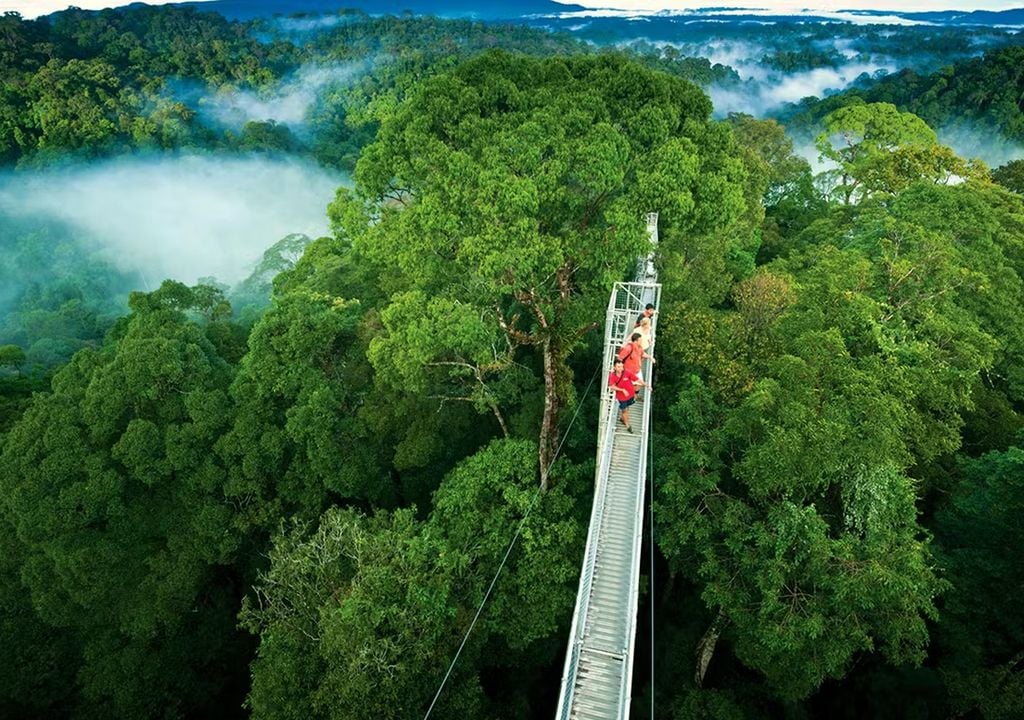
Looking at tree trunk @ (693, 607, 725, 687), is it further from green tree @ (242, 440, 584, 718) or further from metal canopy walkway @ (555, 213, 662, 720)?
metal canopy walkway @ (555, 213, 662, 720)

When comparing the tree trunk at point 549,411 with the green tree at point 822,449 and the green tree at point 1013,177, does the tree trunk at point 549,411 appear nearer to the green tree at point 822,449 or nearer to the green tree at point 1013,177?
the green tree at point 822,449

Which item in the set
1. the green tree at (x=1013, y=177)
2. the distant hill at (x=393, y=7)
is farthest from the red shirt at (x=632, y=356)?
the distant hill at (x=393, y=7)

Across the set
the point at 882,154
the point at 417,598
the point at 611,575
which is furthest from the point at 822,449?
the point at 882,154

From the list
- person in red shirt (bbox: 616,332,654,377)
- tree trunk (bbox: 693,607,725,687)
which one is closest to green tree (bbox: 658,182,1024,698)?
tree trunk (bbox: 693,607,725,687)

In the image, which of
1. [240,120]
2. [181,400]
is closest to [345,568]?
[181,400]

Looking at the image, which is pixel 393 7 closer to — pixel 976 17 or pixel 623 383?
pixel 976 17

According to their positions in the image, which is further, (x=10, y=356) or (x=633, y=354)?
(x=10, y=356)
